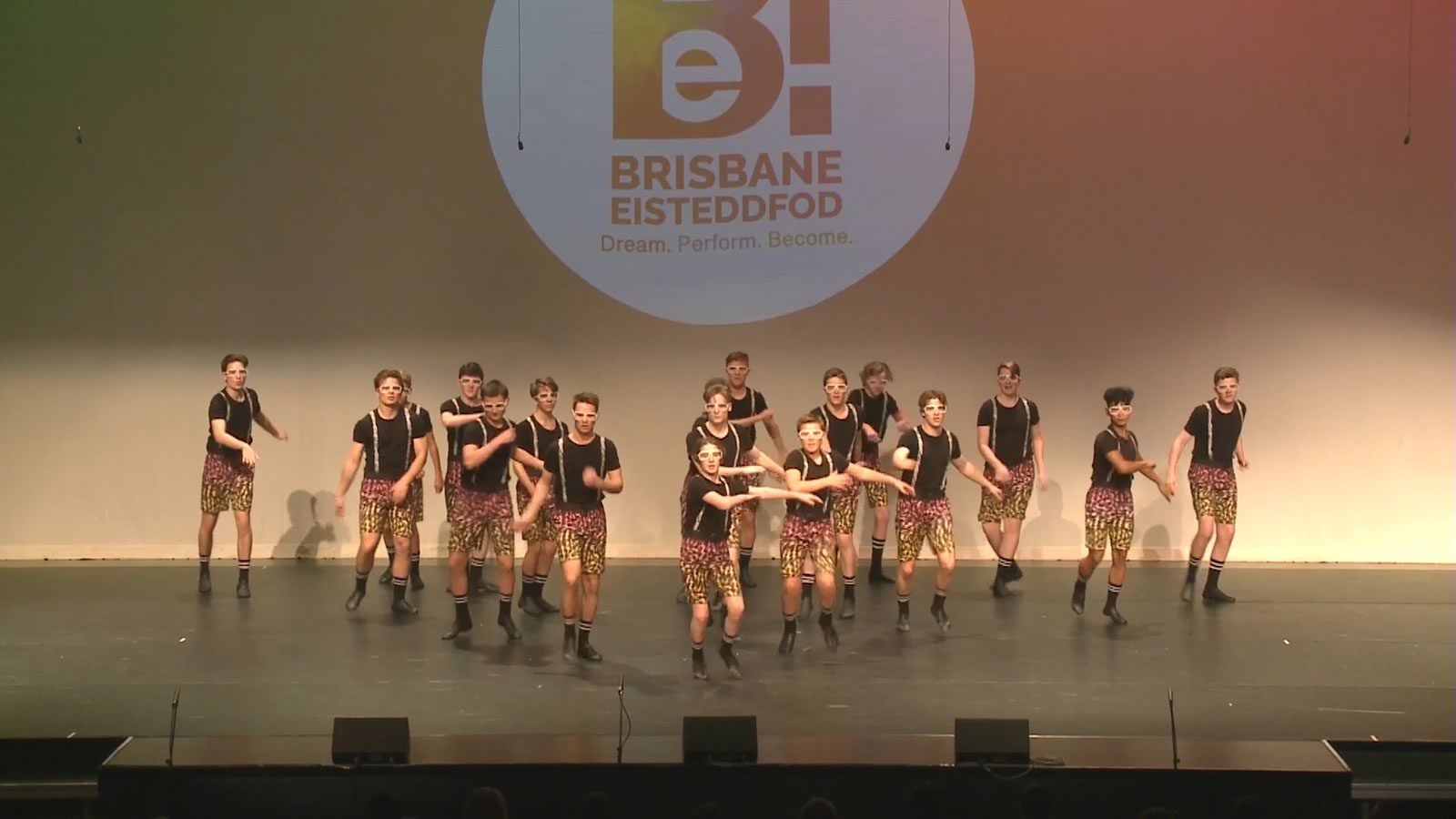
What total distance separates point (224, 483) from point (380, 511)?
1.29 m

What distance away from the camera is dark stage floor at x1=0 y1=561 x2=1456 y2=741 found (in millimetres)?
4867

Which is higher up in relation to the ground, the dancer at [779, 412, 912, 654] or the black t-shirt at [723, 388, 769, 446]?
the black t-shirt at [723, 388, 769, 446]

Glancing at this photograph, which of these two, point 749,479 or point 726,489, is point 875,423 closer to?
point 749,479

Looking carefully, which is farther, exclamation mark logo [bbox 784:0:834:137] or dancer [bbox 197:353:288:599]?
exclamation mark logo [bbox 784:0:834:137]

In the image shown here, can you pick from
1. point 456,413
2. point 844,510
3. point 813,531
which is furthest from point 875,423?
point 456,413

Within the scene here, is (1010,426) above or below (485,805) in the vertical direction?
above

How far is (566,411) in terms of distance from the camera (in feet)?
28.6

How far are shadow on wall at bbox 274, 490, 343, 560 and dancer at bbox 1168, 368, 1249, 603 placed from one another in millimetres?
6041

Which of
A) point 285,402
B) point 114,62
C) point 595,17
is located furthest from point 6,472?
point 595,17

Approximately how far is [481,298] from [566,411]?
3.58 feet

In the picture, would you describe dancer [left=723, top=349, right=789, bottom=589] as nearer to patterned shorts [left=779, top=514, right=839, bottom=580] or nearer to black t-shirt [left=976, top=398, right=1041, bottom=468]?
patterned shorts [left=779, top=514, right=839, bottom=580]

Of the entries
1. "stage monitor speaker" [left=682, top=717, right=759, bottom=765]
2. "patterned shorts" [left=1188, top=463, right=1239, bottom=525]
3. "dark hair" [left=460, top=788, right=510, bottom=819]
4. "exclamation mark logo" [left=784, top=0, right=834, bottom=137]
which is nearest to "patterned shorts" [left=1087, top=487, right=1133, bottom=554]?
"patterned shorts" [left=1188, top=463, right=1239, bottom=525]

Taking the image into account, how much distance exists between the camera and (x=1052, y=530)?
8.88 m

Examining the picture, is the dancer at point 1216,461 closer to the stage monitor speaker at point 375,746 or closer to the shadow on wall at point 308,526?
the stage monitor speaker at point 375,746
